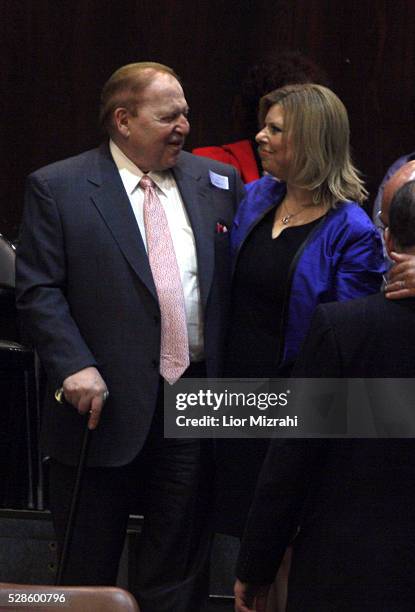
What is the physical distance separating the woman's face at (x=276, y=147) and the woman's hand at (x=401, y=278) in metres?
1.03

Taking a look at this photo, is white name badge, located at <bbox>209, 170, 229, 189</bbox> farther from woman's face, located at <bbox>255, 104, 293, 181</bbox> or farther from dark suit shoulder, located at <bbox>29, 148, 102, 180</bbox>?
dark suit shoulder, located at <bbox>29, 148, 102, 180</bbox>

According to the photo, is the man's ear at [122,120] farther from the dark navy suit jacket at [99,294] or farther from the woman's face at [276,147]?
the woman's face at [276,147]

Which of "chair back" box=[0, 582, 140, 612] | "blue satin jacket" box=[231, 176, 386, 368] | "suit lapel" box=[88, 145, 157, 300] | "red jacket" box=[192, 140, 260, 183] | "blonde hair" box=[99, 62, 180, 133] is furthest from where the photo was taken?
"red jacket" box=[192, 140, 260, 183]

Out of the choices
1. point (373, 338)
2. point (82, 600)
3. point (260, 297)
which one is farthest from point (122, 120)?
point (82, 600)

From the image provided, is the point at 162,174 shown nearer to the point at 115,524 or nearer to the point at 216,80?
the point at 115,524

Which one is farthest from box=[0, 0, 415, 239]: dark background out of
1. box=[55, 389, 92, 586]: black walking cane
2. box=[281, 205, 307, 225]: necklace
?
box=[55, 389, 92, 586]: black walking cane

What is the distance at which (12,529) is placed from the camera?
4059 millimetres

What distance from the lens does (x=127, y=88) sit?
10.9 feet

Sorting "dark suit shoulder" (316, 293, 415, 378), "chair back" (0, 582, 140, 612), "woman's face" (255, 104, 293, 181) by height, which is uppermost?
"dark suit shoulder" (316, 293, 415, 378)

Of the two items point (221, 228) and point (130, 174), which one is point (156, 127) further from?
point (221, 228)

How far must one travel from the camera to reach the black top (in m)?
3.18

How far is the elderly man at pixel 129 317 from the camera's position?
321cm

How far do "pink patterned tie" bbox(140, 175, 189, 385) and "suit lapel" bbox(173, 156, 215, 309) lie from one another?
73 millimetres

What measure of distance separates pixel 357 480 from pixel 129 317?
1.12 m
